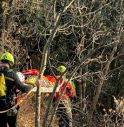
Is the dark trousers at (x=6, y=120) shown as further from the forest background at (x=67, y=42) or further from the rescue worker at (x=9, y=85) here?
the forest background at (x=67, y=42)

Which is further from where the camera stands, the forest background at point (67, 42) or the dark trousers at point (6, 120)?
the forest background at point (67, 42)

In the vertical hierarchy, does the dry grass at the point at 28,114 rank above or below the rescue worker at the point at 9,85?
below

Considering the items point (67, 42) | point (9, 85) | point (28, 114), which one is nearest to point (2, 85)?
point (9, 85)

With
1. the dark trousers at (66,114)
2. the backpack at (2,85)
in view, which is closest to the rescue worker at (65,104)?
the dark trousers at (66,114)

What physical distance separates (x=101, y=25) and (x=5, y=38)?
290 centimetres

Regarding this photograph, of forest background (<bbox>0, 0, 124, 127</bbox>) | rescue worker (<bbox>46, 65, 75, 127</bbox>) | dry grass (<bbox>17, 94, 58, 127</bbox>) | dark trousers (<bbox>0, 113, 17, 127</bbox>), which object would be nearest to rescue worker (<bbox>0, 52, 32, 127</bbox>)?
dark trousers (<bbox>0, 113, 17, 127</bbox>)

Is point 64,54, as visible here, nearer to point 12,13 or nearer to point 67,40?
point 67,40

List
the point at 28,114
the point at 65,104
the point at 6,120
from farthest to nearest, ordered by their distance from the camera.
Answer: the point at 28,114, the point at 65,104, the point at 6,120

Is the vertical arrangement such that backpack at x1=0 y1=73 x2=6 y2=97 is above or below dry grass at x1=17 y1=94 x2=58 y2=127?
above

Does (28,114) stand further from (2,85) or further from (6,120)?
(2,85)

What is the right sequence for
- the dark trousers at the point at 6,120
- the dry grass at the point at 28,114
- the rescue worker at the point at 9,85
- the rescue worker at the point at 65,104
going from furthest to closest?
the dry grass at the point at 28,114 → the rescue worker at the point at 65,104 → the dark trousers at the point at 6,120 → the rescue worker at the point at 9,85

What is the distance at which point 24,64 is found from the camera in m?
14.4

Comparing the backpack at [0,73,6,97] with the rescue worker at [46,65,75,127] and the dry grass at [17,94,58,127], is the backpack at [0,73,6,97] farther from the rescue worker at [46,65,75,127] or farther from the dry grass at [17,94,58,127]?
the dry grass at [17,94,58,127]

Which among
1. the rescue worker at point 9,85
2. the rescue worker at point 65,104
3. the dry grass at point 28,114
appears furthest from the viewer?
the dry grass at point 28,114
